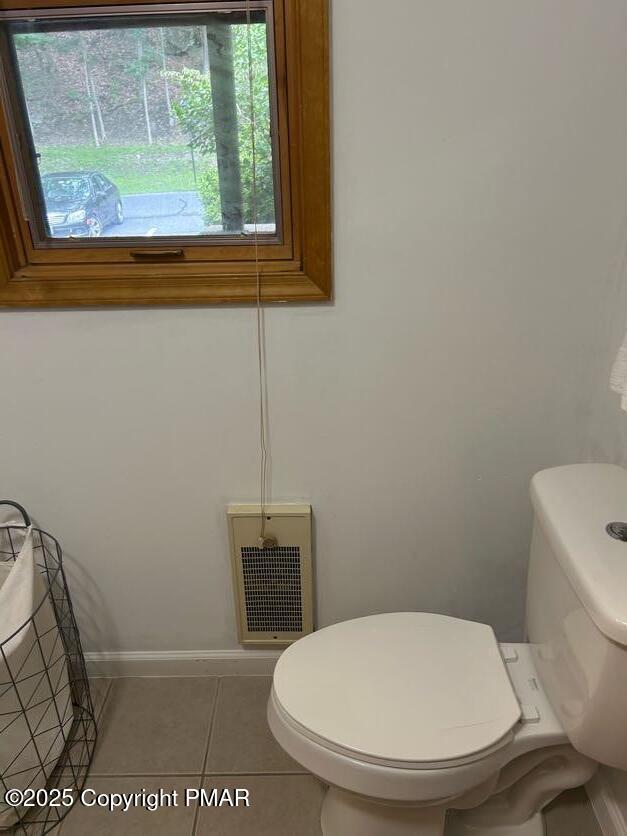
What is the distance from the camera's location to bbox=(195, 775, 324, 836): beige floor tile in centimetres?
125

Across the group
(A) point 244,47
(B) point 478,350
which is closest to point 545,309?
Result: (B) point 478,350

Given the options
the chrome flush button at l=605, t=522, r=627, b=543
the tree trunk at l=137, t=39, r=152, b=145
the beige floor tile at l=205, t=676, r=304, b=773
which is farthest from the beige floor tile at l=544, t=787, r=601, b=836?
the tree trunk at l=137, t=39, r=152, b=145

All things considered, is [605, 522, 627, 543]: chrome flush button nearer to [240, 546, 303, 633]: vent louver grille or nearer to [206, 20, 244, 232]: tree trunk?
[240, 546, 303, 633]: vent louver grille

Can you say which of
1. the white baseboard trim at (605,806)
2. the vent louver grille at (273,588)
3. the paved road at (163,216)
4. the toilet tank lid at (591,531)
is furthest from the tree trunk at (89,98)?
the white baseboard trim at (605,806)

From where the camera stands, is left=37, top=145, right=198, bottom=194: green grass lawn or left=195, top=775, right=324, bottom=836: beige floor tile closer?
left=37, top=145, right=198, bottom=194: green grass lawn

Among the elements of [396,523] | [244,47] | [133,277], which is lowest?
[396,523]

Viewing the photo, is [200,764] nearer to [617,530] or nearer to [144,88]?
[617,530]

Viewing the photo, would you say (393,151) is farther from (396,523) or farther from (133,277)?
(396,523)

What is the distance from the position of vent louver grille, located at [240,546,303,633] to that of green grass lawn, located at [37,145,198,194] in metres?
0.80

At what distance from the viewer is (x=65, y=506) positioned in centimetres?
141

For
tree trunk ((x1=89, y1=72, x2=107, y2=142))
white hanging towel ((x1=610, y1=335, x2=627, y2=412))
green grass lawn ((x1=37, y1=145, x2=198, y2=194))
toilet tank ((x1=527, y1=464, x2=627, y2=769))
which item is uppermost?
tree trunk ((x1=89, y1=72, x2=107, y2=142))

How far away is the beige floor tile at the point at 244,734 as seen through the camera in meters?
1.39

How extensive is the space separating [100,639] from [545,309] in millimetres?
1325

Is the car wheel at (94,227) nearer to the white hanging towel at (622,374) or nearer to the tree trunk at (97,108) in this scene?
the tree trunk at (97,108)
